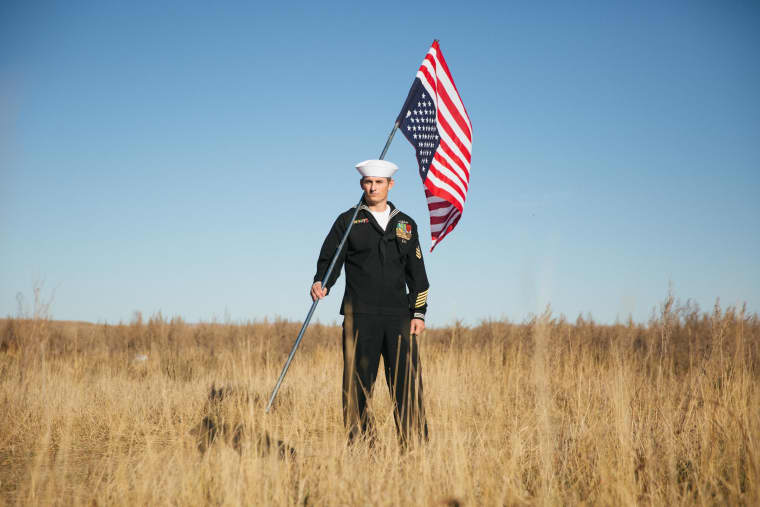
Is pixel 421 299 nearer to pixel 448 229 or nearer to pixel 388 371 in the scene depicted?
pixel 388 371

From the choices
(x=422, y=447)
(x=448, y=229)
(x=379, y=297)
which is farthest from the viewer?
(x=448, y=229)

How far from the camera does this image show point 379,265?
4.36 m

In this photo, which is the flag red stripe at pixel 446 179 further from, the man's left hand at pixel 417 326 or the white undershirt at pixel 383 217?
the man's left hand at pixel 417 326

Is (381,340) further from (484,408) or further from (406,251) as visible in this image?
(484,408)

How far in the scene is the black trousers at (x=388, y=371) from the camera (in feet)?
13.6

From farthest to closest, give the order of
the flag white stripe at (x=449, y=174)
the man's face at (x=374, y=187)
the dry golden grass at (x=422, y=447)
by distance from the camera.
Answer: the flag white stripe at (x=449, y=174) < the man's face at (x=374, y=187) < the dry golden grass at (x=422, y=447)

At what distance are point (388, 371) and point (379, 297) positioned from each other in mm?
656

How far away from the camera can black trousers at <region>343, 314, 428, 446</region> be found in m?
4.14

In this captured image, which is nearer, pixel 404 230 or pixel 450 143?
pixel 404 230

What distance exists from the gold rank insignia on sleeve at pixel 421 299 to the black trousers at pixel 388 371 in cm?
21

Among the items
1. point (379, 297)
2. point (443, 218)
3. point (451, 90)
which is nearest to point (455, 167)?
point (443, 218)

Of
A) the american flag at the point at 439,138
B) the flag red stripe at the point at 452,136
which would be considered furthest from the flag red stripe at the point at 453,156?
the flag red stripe at the point at 452,136

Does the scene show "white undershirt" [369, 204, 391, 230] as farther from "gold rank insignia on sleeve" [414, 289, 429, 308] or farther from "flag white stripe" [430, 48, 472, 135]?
"flag white stripe" [430, 48, 472, 135]

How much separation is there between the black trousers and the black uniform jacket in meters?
0.13
